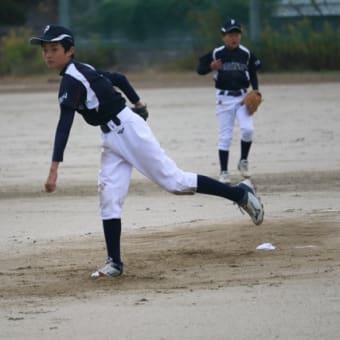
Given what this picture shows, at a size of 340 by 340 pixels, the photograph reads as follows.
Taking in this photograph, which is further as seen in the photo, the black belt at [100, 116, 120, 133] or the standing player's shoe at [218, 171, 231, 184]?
the standing player's shoe at [218, 171, 231, 184]

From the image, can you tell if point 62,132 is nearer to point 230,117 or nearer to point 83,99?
point 83,99

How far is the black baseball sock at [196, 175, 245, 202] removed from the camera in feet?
25.3

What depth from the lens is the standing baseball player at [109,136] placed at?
24.1ft

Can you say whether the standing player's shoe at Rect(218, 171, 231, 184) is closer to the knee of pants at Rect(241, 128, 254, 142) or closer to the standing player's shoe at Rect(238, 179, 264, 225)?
the knee of pants at Rect(241, 128, 254, 142)

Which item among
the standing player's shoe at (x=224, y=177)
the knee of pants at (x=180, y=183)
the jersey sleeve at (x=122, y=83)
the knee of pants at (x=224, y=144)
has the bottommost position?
the standing player's shoe at (x=224, y=177)

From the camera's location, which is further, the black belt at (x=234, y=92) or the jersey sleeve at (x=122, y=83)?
the black belt at (x=234, y=92)

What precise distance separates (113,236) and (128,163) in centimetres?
50

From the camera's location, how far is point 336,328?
6.06 metres

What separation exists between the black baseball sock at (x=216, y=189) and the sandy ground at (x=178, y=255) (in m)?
0.46

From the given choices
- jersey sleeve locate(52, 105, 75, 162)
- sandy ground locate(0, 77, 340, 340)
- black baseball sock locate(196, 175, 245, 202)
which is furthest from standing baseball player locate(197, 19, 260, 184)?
jersey sleeve locate(52, 105, 75, 162)

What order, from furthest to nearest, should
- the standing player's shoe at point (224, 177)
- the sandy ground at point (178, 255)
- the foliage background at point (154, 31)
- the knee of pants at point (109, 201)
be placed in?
1. the foliage background at point (154, 31)
2. the standing player's shoe at point (224, 177)
3. the knee of pants at point (109, 201)
4. the sandy ground at point (178, 255)

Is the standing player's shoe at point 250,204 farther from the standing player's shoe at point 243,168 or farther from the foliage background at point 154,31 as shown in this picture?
the foliage background at point 154,31

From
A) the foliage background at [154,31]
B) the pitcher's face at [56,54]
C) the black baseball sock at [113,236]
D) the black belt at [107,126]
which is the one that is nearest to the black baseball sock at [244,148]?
the black baseball sock at [113,236]

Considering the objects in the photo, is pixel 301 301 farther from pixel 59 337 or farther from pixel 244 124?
pixel 244 124
